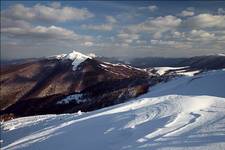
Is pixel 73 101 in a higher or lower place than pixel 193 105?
lower

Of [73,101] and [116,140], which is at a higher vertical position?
[116,140]

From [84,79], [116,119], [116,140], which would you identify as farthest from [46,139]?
[84,79]

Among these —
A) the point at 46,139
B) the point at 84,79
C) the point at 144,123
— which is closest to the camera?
the point at 144,123

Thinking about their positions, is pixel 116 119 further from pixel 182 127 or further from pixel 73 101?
pixel 73 101

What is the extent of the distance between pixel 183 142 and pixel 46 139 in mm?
9490

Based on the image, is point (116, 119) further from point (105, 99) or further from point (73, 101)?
point (73, 101)

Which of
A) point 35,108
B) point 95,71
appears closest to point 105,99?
point 35,108

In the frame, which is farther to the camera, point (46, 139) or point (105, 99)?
point (105, 99)

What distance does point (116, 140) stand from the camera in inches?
637

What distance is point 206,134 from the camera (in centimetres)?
1432

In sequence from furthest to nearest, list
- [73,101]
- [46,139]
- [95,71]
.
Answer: [95,71] < [73,101] < [46,139]

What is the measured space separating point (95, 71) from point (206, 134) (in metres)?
169

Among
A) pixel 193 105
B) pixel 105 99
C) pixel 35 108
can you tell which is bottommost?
pixel 35 108

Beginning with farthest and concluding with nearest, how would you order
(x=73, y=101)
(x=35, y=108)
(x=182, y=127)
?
(x=35, y=108) → (x=73, y=101) → (x=182, y=127)
